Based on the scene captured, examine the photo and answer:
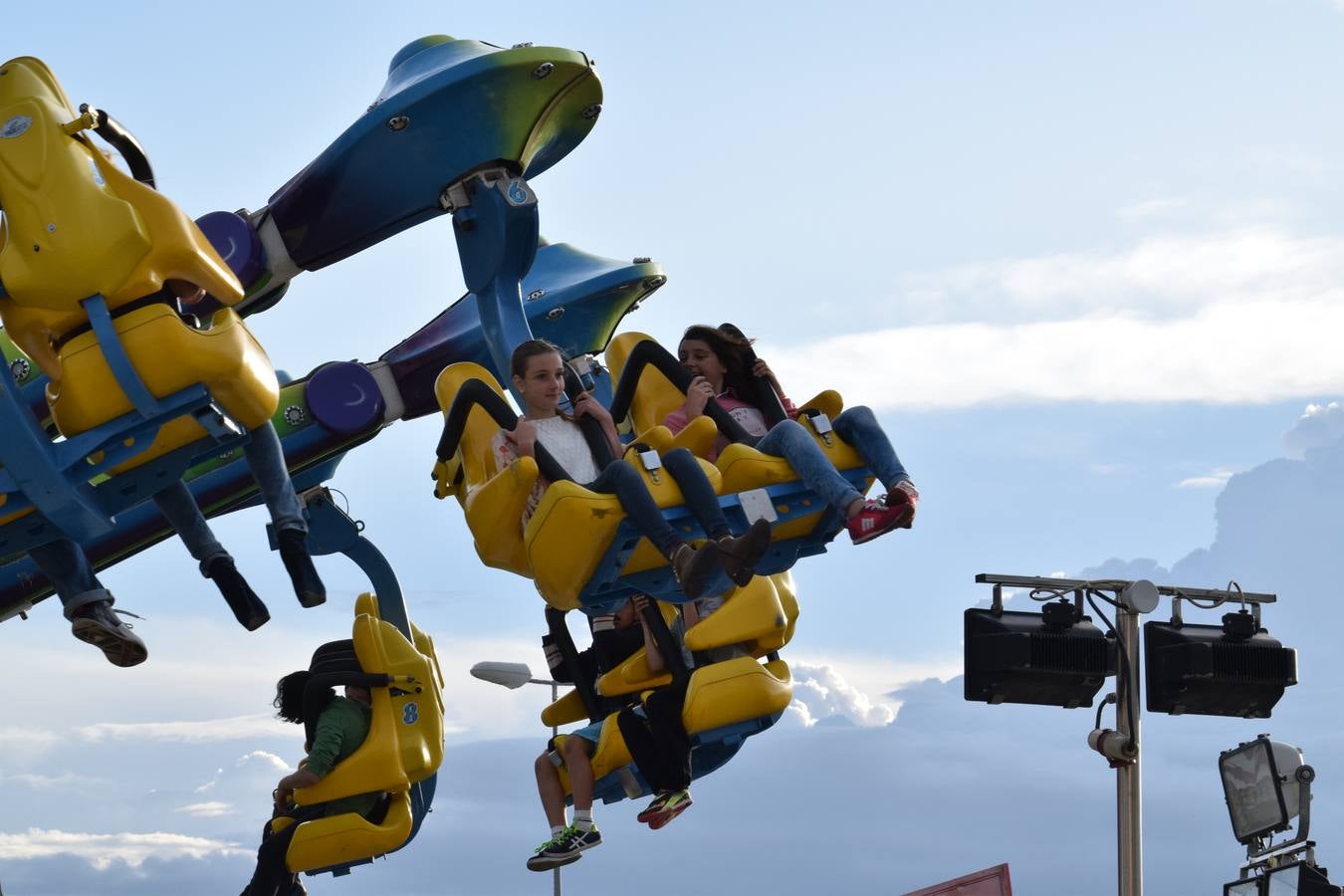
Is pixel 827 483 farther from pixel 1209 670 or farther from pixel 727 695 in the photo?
pixel 1209 670

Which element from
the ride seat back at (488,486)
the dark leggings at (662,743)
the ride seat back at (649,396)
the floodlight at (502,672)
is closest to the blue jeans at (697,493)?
the ride seat back at (488,486)

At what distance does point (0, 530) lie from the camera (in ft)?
28.3

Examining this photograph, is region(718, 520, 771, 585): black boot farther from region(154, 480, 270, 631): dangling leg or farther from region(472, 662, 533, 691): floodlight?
region(472, 662, 533, 691): floodlight

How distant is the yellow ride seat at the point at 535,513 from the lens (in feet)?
29.4

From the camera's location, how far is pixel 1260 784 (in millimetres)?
11195

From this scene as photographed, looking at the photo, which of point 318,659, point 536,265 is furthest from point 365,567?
point 536,265

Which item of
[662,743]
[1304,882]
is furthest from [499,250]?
[1304,882]

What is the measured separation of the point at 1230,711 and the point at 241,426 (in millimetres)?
5400

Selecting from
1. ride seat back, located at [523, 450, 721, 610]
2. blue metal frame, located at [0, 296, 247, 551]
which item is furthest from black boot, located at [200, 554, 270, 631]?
ride seat back, located at [523, 450, 721, 610]

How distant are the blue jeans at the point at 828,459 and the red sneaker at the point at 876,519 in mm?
73

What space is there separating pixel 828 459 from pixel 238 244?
3442mm

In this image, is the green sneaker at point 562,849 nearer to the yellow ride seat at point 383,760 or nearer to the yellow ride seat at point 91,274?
the yellow ride seat at point 383,760

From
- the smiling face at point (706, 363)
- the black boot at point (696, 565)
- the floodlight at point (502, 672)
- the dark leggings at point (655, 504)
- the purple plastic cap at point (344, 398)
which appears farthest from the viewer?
the floodlight at point (502, 672)

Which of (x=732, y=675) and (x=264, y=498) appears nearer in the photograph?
(x=264, y=498)
